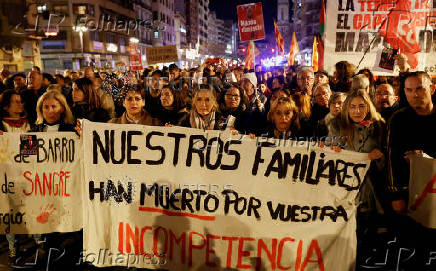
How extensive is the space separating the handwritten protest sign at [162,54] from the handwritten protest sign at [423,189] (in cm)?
882

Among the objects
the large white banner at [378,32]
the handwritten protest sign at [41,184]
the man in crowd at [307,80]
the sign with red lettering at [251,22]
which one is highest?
the sign with red lettering at [251,22]

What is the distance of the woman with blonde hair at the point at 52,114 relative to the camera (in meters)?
3.90

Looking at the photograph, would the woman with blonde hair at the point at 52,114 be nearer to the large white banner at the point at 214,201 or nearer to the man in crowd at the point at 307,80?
the large white banner at the point at 214,201

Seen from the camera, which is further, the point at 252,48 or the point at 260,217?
the point at 252,48

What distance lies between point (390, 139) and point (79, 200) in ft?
10.2

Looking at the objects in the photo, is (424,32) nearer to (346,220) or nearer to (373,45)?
(373,45)

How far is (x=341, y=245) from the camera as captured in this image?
2.93 meters

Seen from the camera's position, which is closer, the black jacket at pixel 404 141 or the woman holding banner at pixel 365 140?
the black jacket at pixel 404 141

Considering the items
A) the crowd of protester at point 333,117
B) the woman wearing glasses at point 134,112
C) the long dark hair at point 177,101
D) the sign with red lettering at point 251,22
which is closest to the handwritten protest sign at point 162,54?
the sign with red lettering at point 251,22

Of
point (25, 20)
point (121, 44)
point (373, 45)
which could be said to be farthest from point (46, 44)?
point (373, 45)

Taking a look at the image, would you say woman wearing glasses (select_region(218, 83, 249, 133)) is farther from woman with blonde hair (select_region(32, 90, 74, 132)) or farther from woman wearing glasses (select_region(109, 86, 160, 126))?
woman with blonde hair (select_region(32, 90, 74, 132))

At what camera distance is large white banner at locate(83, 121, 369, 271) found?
9.68ft

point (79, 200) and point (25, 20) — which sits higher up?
point (25, 20)

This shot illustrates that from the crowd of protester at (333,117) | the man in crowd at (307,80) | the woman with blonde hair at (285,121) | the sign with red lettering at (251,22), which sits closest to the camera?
the crowd of protester at (333,117)
